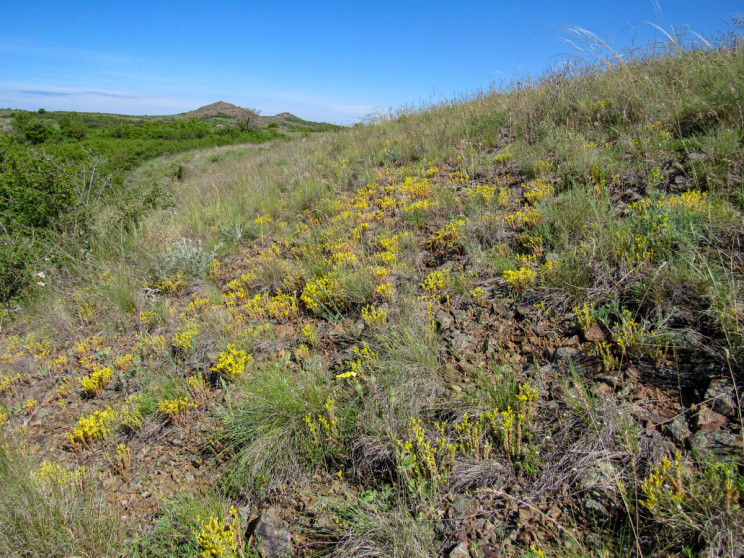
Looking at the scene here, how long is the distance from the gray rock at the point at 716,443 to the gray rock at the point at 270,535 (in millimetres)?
1968

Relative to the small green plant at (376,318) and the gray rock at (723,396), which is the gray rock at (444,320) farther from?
the gray rock at (723,396)

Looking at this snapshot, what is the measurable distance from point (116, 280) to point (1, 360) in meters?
1.34

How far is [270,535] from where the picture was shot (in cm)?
187

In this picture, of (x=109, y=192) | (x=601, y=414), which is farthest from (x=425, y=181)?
(x=109, y=192)

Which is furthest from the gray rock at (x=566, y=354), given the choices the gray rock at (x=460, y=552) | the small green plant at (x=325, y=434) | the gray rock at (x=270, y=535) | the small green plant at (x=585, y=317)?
the gray rock at (x=270, y=535)

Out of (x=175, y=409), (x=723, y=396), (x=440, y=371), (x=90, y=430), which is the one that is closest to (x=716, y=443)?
(x=723, y=396)

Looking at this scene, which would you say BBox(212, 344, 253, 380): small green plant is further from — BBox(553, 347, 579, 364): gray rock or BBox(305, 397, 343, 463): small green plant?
BBox(553, 347, 579, 364): gray rock

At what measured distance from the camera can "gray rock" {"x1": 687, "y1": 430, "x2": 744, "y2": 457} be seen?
5.30 feet

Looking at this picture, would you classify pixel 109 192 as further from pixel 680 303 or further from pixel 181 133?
pixel 181 133

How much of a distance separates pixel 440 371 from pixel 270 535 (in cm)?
133

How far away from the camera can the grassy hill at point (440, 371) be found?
1.73 meters

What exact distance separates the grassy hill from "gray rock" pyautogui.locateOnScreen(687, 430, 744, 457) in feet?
0.04

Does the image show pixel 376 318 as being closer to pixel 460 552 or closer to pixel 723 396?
pixel 460 552

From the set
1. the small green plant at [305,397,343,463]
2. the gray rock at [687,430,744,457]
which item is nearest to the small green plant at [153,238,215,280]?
the small green plant at [305,397,343,463]
